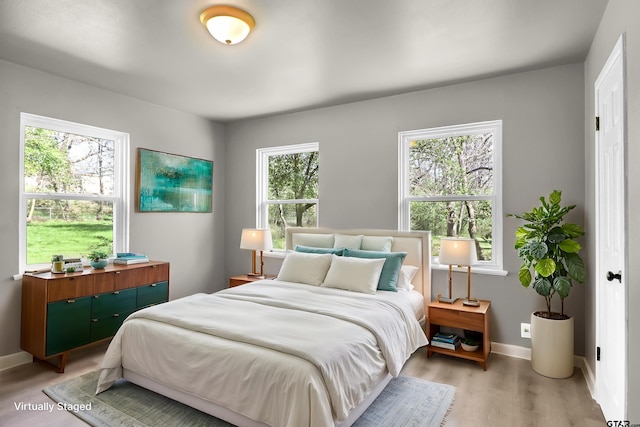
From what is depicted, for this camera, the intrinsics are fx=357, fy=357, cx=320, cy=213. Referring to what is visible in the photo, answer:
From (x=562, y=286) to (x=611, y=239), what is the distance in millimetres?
674

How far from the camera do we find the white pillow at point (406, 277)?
138 inches

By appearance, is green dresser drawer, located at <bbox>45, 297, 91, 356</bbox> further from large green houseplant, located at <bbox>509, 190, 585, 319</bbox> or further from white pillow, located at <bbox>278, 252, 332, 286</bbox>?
large green houseplant, located at <bbox>509, 190, 585, 319</bbox>

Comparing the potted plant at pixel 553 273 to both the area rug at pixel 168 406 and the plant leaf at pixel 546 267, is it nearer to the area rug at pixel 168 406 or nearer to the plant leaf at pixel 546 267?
the plant leaf at pixel 546 267

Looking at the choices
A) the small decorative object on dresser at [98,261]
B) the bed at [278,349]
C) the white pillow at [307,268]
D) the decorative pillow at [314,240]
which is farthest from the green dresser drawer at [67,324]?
the decorative pillow at [314,240]

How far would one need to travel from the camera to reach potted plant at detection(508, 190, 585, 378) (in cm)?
283

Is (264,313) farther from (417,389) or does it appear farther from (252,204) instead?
(252,204)

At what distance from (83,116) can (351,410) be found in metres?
3.69

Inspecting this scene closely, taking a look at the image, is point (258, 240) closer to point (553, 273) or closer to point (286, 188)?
point (286, 188)

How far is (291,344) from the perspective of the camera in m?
2.03

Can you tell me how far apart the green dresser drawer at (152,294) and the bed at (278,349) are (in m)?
0.97

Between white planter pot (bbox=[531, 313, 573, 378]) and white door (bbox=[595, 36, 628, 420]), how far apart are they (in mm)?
328

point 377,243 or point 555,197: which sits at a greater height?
point 555,197

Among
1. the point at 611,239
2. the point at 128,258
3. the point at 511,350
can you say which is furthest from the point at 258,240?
the point at 611,239

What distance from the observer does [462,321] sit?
126 inches
